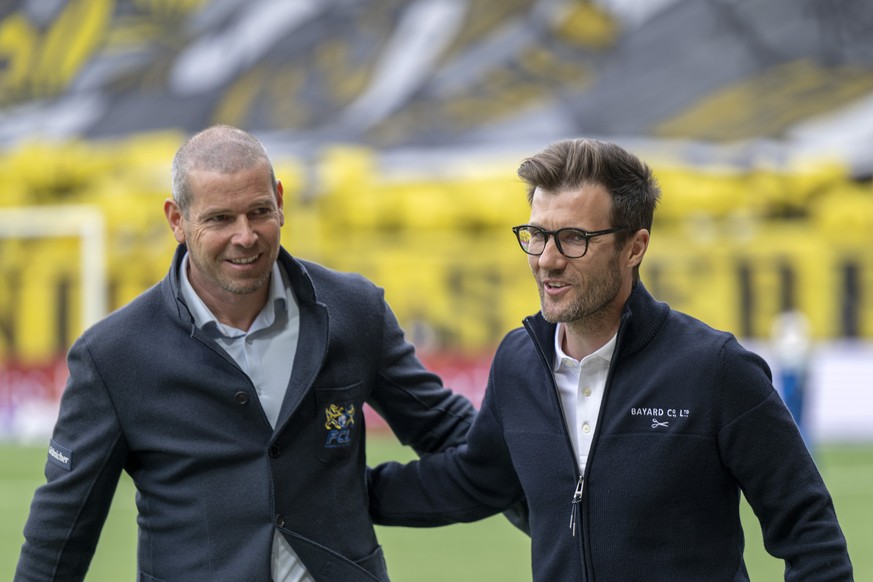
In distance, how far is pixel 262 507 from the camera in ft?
9.78

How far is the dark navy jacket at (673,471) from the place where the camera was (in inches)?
106

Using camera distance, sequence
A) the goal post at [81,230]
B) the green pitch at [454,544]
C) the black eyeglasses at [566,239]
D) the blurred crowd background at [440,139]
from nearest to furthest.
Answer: the black eyeglasses at [566,239]
the green pitch at [454,544]
the blurred crowd background at [440,139]
the goal post at [81,230]

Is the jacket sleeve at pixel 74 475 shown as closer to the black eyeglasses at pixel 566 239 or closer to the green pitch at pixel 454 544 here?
the black eyeglasses at pixel 566 239

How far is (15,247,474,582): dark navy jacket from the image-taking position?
299 centimetres


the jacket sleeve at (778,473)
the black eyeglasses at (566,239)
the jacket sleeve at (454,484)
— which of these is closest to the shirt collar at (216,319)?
the jacket sleeve at (454,484)

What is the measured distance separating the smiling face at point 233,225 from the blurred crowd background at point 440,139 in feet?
42.0

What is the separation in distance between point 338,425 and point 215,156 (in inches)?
24.9

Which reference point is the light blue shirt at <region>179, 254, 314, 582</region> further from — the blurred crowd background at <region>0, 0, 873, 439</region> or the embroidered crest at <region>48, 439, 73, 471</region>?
the blurred crowd background at <region>0, 0, 873, 439</region>

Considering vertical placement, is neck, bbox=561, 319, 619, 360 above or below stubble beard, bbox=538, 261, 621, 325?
below

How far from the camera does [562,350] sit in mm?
2936

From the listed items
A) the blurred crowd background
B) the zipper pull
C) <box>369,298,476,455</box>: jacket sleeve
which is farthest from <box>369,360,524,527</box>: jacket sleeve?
the blurred crowd background

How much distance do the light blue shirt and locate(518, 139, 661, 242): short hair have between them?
2.05ft

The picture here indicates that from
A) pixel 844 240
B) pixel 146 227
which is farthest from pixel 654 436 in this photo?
pixel 146 227

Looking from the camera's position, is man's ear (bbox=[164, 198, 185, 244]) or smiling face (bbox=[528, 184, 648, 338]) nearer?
smiling face (bbox=[528, 184, 648, 338])
